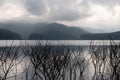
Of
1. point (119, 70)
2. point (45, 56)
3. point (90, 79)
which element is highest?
point (45, 56)

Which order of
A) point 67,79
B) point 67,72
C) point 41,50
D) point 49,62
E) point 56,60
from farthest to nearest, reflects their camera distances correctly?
point 67,72 → point 67,79 → point 41,50 → point 49,62 → point 56,60

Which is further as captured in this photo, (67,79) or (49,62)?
(67,79)

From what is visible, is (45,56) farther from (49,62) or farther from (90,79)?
(90,79)

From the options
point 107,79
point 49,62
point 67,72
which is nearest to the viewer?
point 49,62

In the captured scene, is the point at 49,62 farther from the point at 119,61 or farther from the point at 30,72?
the point at 30,72

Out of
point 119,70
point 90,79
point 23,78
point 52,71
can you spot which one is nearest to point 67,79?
point 90,79

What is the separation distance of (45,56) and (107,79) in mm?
13496

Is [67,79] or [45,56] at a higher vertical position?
[45,56]

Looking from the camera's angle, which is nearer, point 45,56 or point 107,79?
point 45,56

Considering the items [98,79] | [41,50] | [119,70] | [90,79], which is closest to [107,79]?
[98,79]

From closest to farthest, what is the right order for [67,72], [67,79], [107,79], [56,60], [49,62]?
[56,60], [49,62], [107,79], [67,79], [67,72]

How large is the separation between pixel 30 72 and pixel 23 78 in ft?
15.8

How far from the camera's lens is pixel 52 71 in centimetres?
2170

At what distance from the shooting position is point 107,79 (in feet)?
109
